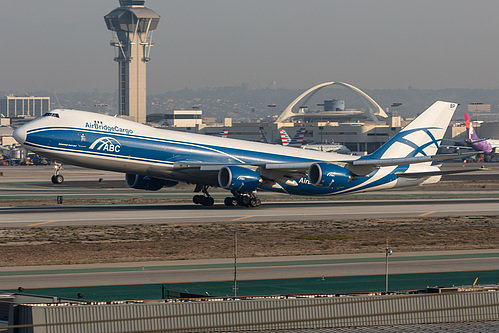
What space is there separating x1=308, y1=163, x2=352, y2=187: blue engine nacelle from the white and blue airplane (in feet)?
0.26

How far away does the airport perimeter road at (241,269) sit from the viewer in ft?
96.3

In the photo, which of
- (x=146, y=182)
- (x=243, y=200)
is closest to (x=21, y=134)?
(x=146, y=182)

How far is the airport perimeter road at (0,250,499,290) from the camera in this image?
96.3 ft

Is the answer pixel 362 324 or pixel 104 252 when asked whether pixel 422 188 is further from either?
pixel 362 324

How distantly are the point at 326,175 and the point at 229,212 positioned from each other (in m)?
8.38

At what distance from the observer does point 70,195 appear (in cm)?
7338

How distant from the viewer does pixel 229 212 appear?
5500 cm

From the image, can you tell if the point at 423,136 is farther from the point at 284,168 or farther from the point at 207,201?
the point at 207,201

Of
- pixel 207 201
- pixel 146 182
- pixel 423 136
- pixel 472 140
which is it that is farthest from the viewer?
pixel 472 140

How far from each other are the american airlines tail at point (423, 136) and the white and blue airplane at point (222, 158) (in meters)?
0.09

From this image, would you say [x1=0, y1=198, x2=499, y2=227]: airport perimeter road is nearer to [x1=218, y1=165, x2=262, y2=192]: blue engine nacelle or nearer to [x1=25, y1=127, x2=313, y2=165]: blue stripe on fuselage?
[x1=218, y1=165, x2=262, y2=192]: blue engine nacelle

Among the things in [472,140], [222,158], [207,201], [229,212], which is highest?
[222,158]

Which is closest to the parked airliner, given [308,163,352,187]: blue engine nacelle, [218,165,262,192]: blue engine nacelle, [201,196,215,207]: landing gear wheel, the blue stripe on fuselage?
[308,163,352,187]: blue engine nacelle

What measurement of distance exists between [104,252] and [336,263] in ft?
40.0
